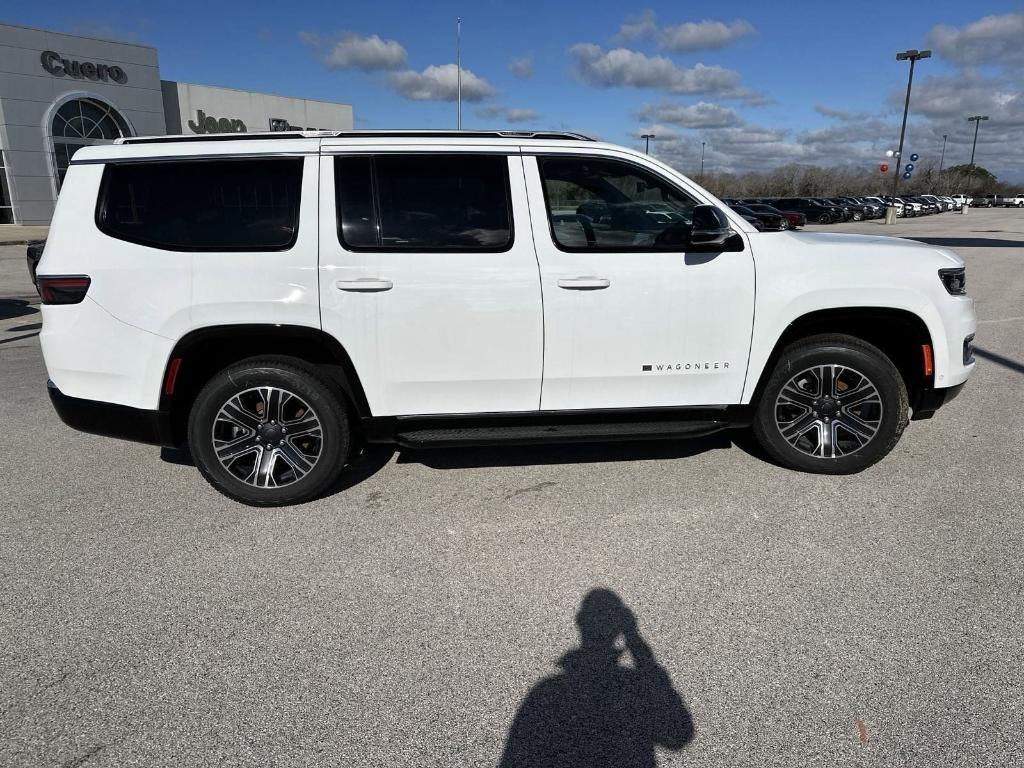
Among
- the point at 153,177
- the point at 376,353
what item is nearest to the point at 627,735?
the point at 376,353

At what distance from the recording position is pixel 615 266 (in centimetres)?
399

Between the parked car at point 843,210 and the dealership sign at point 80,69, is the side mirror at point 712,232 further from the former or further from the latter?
the parked car at point 843,210

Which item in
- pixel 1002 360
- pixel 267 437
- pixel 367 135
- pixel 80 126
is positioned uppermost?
pixel 80 126

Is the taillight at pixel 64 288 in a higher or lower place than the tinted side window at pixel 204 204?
lower

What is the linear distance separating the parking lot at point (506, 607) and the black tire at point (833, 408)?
0.17m

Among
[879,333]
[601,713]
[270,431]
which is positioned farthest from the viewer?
[879,333]

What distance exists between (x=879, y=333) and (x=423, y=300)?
2958mm

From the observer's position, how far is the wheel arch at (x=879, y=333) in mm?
4258

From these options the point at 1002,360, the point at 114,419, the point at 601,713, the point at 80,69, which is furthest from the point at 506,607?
the point at 80,69

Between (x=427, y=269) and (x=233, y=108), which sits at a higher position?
(x=233, y=108)

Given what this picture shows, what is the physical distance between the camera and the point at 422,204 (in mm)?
3934

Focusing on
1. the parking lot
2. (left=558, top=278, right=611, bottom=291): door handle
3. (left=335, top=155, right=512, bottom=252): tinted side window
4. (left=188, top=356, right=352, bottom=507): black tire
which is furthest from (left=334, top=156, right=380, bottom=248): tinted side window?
the parking lot

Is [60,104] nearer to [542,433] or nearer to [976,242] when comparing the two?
[542,433]

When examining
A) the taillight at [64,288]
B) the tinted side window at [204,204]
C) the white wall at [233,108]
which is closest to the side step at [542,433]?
the tinted side window at [204,204]
